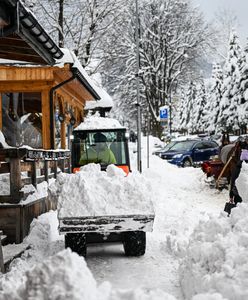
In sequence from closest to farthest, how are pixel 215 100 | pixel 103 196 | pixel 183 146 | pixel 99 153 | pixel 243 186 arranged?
pixel 103 196, pixel 243 186, pixel 99 153, pixel 183 146, pixel 215 100

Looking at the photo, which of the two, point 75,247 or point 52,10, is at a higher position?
point 52,10

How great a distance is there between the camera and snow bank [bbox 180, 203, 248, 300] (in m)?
4.44

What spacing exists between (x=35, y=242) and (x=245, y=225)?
358cm

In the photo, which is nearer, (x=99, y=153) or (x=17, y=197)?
(x=17, y=197)

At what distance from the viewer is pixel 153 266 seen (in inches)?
262

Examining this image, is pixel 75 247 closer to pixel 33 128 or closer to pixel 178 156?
pixel 33 128

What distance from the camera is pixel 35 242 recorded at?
776cm

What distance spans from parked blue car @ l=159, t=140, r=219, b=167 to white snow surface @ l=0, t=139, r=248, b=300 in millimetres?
16048

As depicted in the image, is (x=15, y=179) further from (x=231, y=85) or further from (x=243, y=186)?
(x=231, y=85)

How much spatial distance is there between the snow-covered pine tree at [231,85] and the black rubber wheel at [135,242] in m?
41.7

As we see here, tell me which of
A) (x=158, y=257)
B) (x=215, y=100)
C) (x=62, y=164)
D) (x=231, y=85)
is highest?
(x=231, y=85)

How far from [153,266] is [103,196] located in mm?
1173

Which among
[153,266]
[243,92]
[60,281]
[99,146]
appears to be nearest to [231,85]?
[243,92]

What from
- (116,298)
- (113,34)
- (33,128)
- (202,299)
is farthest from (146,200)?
(113,34)
